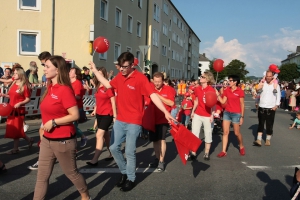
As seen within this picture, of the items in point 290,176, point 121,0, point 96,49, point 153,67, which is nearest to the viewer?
point 290,176

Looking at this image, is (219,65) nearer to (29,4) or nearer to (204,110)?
(204,110)

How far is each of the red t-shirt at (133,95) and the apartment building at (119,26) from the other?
1603 centimetres

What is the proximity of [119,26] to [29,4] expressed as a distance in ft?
24.3

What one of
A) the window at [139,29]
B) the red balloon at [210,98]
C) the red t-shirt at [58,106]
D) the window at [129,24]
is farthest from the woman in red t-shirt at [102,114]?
the window at [139,29]

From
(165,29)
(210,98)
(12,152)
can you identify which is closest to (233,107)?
(210,98)

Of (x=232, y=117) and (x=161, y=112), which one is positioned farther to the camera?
(x=232, y=117)

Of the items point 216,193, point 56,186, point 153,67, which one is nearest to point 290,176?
point 216,193

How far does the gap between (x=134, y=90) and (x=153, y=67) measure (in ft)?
116

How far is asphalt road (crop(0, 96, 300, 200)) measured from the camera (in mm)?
4249

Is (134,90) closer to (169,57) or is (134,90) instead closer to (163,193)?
(163,193)

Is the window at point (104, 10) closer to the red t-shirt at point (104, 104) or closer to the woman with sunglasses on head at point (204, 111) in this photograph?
the woman with sunglasses on head at point (204, 111)

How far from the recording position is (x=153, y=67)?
129ft

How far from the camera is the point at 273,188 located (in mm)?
4660

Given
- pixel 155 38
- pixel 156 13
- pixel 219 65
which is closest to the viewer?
pixel 219 65
